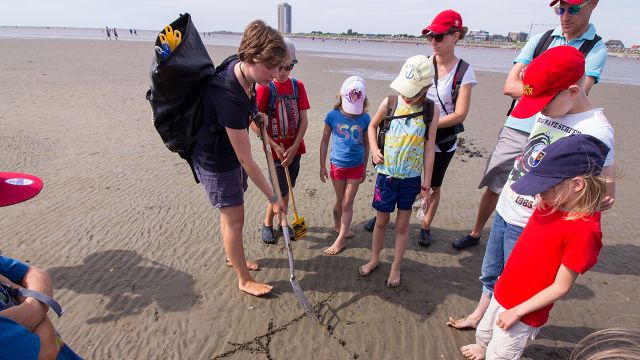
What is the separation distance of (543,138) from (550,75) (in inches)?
18.2

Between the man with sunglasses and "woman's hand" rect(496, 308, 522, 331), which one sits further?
the man with sunglasses

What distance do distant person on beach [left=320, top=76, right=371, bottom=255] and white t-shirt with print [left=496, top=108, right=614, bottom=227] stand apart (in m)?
→ 1.61

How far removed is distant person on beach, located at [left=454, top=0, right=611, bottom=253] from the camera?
272 cm

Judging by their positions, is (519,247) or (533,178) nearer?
(533,178)

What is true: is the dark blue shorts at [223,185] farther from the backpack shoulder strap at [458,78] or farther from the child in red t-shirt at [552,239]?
the backpack shoulder strap at [458,78]

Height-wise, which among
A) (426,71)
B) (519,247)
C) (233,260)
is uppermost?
(426,71)

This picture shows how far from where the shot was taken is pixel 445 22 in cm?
326

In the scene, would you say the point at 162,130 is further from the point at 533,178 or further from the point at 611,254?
the point at 611,254

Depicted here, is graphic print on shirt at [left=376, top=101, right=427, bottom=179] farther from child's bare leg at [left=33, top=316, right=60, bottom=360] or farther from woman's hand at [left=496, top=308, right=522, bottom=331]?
child's bare leg at [left=33, top=316, right=60, bottom=360]

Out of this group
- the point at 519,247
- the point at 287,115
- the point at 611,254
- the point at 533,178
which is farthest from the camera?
the point at 611,254

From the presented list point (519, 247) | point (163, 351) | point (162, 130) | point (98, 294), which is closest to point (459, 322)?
point (519, 247)

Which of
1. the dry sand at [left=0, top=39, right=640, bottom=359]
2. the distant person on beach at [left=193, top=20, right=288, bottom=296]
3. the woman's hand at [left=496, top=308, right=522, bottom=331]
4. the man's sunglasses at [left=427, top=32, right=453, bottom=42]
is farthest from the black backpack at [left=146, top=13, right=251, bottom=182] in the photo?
the woman's hand at [left=496, top=308, right=522, bottom=331]

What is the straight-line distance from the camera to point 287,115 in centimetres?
363

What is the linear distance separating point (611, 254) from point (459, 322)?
274 centimetres
